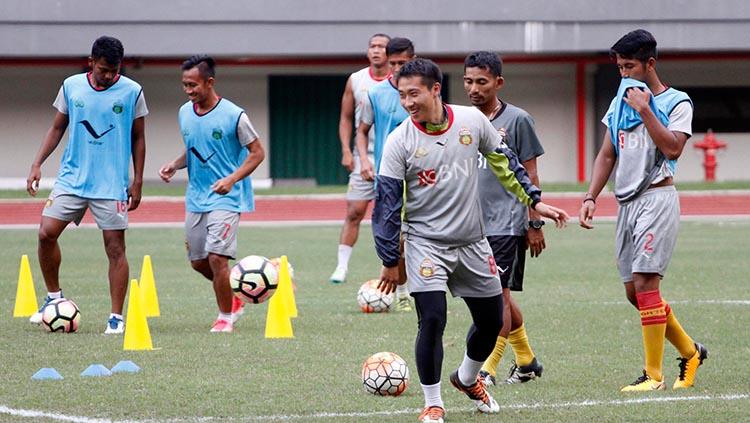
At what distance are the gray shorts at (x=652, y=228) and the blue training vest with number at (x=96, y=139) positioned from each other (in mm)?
4357

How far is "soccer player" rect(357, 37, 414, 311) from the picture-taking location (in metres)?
12.3

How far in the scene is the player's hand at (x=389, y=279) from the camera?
6871mm

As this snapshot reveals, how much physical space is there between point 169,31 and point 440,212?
25948 millimetres

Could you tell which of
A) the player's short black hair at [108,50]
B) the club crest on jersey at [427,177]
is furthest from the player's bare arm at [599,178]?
the player's short black hair at [108,50]

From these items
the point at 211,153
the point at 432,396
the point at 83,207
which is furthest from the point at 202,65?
the point at 432,396

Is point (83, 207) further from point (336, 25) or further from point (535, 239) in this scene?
point (336, 25)

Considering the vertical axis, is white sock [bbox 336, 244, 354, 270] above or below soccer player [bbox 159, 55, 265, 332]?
below

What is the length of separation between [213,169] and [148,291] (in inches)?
61.7

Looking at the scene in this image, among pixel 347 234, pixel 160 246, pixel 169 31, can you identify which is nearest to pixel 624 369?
pixel 347 234

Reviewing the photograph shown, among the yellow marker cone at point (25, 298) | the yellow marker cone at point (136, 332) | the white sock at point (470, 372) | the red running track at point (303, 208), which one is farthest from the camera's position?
the red running track at point (303, 208)

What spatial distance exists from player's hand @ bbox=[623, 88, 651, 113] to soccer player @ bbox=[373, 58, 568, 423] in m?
0.98

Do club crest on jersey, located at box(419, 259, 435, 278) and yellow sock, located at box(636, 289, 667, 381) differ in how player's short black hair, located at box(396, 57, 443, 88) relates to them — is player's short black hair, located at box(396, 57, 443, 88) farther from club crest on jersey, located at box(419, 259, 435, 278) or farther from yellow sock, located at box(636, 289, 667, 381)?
yellow sock, located at box(636, 289, 667, 381)

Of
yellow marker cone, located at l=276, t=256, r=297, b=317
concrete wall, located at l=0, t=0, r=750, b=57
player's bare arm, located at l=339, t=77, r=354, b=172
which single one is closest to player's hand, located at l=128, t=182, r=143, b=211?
yellow marker cone, located at l=276, t=256, r=297, b=317

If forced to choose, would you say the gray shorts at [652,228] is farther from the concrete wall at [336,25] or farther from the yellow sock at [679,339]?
the concrete wall at [336,25]
